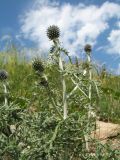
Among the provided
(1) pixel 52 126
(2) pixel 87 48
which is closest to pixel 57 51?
(1) pixel 52 126

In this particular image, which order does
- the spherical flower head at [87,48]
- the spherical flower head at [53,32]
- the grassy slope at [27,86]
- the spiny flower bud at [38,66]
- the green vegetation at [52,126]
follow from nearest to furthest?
the green vegetation at [52,126] < the spiny flower bud at [38,66] < the spherical flower head at [53,32] < the spherical flower head at [87,48] < the grassy slope at [27,86]

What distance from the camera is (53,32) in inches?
143

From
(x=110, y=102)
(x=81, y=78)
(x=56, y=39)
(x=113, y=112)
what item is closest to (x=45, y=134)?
(x=81, y=78)

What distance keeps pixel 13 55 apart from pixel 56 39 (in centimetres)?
1024

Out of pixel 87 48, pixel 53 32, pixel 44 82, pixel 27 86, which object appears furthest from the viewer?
pixel 27 86

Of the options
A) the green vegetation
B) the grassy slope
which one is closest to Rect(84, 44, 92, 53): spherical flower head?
the grassy slope

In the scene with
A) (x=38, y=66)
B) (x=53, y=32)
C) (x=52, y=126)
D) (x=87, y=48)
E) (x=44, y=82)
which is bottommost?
(x=52, y=126)

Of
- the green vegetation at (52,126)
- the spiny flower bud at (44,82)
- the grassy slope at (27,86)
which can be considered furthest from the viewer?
the grassy slope at (27,86)

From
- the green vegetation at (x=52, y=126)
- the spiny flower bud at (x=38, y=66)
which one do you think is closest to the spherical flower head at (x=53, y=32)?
the green vegetation at (x=52, y=126)

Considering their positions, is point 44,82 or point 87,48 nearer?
point 44,82

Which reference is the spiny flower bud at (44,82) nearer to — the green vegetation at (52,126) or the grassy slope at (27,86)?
the green vegetation at (52,126)

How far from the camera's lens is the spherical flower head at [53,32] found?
11.8 feet

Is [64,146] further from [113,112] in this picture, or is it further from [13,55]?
[13,55]

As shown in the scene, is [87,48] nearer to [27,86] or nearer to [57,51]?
[57,51]
